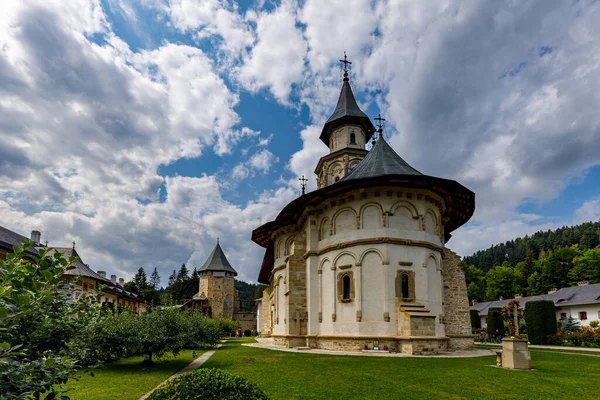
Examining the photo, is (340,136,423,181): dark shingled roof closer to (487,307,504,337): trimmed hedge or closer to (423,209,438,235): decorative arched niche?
(423,209,438,235): decorative arched niche

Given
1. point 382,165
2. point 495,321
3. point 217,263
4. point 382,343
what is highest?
point 382,165

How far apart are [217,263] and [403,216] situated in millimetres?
45026

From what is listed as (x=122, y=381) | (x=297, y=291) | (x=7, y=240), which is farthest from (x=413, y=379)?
(x=7, y=240)

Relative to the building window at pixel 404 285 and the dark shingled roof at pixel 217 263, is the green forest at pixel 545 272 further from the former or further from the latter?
the building window at pixel 404 285

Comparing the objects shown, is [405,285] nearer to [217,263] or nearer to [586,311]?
[586,311]

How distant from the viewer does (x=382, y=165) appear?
20375 mm

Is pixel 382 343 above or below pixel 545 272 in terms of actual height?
below

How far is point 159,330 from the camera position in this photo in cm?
1274

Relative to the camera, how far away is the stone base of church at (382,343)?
54.5ft

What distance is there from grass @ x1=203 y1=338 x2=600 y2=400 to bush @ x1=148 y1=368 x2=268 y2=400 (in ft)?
13.8

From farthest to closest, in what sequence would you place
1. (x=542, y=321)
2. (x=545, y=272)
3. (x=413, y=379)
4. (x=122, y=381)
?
(x=545, y=272) < (x=542, y=321) < (x=122, y=381) < (x=413, y=379)

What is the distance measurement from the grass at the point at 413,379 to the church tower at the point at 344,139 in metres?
20.4

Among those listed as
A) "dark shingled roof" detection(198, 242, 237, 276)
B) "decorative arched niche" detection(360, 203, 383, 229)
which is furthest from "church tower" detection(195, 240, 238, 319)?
"decorative arched niche" detection(360, 203, 383, 229)

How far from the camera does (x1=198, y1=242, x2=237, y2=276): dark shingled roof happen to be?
2319 inches
